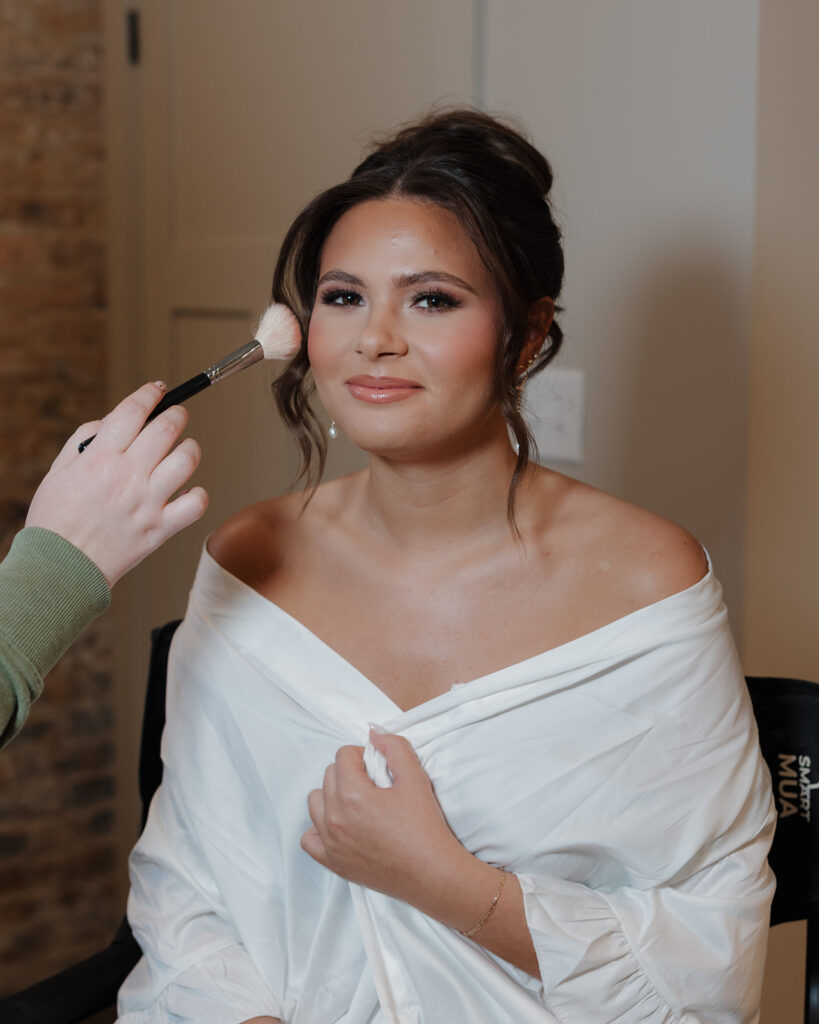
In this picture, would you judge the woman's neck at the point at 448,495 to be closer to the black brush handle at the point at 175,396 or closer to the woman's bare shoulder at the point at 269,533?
the woman's bare shoulder at the point at 269,533

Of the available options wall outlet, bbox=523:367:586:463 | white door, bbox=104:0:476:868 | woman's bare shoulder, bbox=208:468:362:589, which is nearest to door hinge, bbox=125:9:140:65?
white door, bbox=104:0:476:868

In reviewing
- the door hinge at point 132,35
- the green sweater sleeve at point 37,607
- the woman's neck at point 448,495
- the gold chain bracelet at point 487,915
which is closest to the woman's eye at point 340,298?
the woman's neck at point 448,495

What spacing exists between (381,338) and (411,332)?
0.04 m

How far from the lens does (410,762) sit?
3.90ft

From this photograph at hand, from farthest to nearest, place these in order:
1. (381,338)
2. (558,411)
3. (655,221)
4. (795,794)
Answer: (558,411), (655,221), (795,794), (381,338)

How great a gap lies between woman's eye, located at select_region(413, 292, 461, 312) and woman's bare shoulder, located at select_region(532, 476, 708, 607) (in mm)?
270

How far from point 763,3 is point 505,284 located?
533 millimetres

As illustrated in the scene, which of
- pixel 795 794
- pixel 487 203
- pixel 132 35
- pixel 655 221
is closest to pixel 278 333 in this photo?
pixel 487 203

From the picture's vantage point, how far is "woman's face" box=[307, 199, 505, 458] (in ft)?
3.92

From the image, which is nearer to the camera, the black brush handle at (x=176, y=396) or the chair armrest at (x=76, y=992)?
the black brush handle at (x=176, y=396)

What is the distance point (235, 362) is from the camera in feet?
3.77

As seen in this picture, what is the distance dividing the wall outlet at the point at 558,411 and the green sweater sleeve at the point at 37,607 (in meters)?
0.89

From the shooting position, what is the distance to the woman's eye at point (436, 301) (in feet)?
3.97

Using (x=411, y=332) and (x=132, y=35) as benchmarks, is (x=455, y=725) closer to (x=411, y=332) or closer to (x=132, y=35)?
(x=411, y=332)
